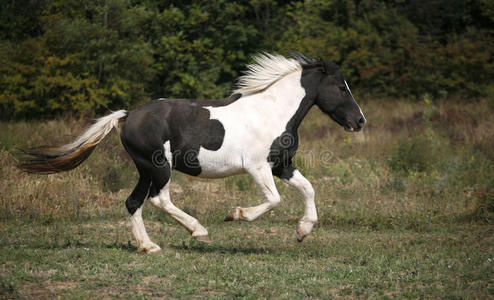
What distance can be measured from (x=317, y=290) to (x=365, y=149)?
9.08m

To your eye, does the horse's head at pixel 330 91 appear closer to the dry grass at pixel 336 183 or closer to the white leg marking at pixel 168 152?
the white leg marking at pixel 168 152

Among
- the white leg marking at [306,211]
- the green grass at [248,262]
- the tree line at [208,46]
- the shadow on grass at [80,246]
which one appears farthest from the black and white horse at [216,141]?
the tree line at [208,46]

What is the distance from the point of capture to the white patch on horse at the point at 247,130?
6426mm

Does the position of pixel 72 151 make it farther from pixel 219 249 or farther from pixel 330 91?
pixel 330 91

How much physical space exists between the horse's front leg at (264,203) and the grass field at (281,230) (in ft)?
1.50

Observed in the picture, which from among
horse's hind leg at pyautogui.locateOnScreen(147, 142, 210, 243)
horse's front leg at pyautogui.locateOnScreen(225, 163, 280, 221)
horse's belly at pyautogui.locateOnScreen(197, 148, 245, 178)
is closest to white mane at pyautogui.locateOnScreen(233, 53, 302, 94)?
horse's belly at pyautogui.locateOnScreen(197, 148, 245, 178)

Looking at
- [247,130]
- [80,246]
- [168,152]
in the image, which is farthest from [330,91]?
[80,246]

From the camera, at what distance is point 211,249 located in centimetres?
683

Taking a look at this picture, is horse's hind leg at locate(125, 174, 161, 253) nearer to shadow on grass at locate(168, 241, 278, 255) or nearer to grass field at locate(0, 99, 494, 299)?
grass field at locate(0, 99, 494, 299)

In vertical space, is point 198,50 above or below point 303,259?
below

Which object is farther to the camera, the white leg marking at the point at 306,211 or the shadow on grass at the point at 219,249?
the shadow on grass at the point at 219,249

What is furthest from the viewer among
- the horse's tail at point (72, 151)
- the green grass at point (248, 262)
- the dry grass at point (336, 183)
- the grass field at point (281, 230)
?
the dry grass at point (336, 183)

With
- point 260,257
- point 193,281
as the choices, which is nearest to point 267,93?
point 260,257

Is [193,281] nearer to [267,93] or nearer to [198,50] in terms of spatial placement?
[267,93]
